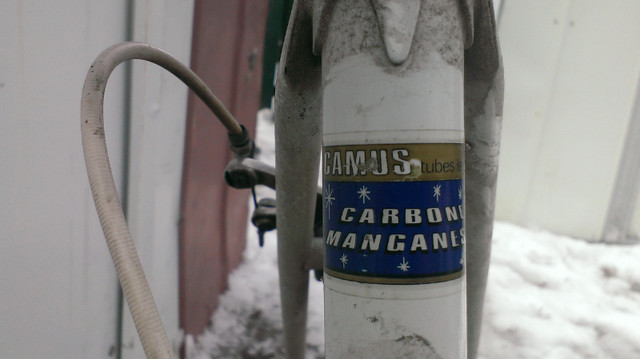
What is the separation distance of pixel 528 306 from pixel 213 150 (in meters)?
1.02

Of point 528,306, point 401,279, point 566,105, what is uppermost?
point 566,105

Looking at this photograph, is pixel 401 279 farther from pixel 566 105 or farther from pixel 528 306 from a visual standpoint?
pixel 566 105

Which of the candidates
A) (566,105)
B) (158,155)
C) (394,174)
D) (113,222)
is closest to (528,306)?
(566,105)

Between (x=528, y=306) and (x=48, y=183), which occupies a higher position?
(x=48, y=183)

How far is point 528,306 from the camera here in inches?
55.4

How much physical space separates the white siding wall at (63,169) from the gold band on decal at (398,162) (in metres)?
0.41


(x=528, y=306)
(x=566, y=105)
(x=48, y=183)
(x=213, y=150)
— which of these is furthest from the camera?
(x=566, y=105)

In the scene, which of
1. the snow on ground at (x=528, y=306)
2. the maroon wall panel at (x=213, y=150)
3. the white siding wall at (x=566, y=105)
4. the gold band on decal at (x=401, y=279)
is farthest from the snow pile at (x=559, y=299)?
the gold band on decal at (x=401, y=279)

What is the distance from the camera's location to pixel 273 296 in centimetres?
141

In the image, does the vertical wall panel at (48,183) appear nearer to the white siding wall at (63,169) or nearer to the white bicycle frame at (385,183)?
the white siding wall at (63,169)

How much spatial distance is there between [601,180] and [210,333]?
1.70 metres

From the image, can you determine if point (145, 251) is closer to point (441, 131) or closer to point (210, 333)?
point (210, 333)

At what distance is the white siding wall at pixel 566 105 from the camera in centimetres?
191

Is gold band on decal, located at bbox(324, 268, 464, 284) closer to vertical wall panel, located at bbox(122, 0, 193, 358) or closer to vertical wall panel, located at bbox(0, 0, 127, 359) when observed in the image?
vertical wall panel, located at bbox(0, 0, 127, 359)
